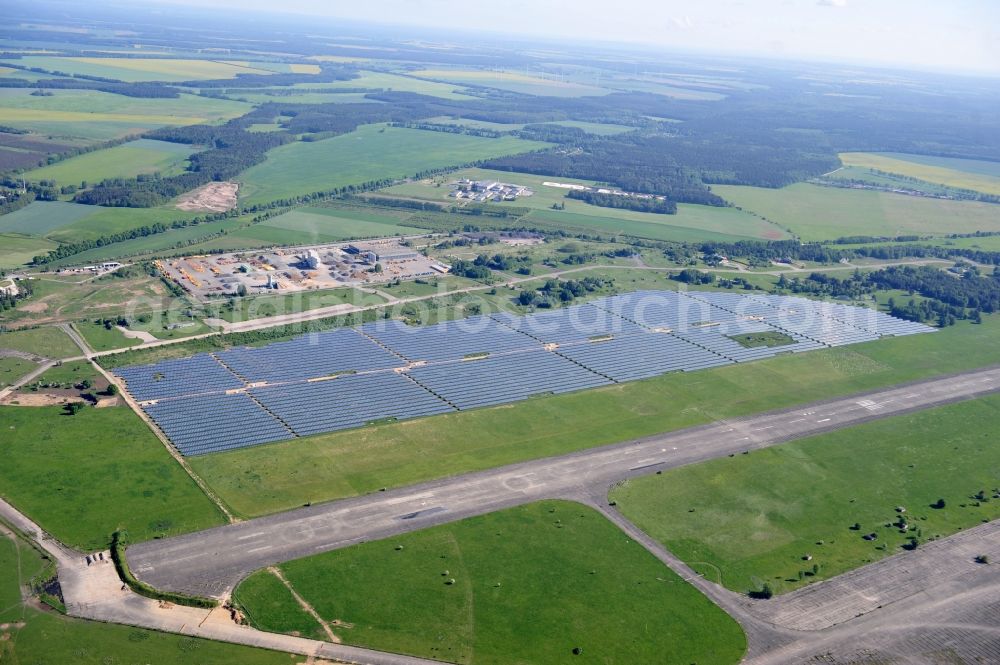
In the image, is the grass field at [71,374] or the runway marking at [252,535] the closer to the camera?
the runway marking at [252,535]

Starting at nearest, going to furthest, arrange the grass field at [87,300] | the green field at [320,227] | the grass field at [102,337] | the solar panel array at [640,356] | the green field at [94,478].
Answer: the green field at [94,478], the grass field at [102,337], the solar panel array at [640,356], the grass field at [87,300], the green field at [320,227]

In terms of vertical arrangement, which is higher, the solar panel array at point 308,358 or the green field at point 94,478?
the solar panel array at point 308,358

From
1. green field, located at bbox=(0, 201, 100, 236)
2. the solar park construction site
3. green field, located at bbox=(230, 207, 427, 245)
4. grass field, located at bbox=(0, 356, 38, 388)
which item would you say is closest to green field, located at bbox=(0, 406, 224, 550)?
grass field, located at bbox=(0, 356, 38, 388)

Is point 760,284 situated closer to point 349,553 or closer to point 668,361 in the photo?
point 668,361

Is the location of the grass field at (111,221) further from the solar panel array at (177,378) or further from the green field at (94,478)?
the green field at (94,478)

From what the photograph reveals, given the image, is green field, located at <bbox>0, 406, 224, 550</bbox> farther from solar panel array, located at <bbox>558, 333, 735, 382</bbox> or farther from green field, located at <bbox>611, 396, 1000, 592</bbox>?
solar panel array, located at <bbox>558, 333, 735, 382</bbox>

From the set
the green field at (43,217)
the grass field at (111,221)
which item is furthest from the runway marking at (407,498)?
the green field at (43,217)

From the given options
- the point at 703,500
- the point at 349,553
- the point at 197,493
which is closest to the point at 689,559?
the point at 703,500
